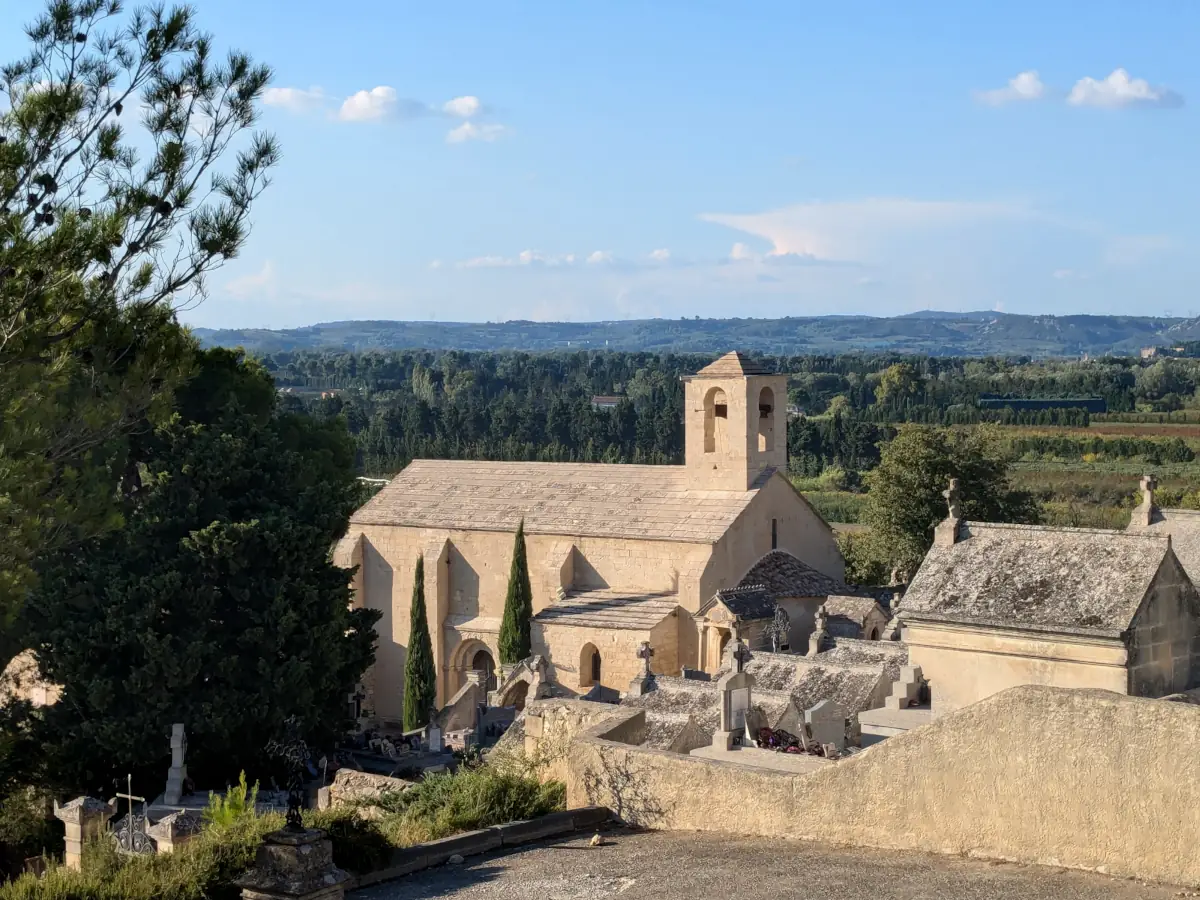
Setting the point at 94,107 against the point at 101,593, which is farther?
the point at 101,593

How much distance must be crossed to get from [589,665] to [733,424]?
6.86 metres

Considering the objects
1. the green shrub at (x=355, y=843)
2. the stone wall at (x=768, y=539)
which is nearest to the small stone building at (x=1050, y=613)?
the stone wall at (x=768, y=539)

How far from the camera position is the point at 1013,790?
11.7 meters

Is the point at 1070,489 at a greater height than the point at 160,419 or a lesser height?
lesser

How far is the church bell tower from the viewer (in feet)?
123

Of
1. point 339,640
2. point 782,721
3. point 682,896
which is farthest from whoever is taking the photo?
point 339,640

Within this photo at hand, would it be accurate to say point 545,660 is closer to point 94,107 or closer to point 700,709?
point 700,709

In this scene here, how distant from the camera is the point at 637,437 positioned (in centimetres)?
9350

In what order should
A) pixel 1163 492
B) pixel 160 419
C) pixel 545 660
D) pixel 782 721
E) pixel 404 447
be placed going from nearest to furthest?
pixel 160 419 < pixel 782 721 < pixel 545 660 < pixel 1163 492 < pixel 404 447

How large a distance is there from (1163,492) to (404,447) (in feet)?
138

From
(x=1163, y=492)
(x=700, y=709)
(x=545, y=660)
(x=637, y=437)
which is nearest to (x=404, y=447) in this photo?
(x=637, y=437)

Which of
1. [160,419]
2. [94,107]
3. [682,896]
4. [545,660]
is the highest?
[94,107]

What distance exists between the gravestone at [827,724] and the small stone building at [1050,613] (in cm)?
308

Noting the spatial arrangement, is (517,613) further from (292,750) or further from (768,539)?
(292,750)
